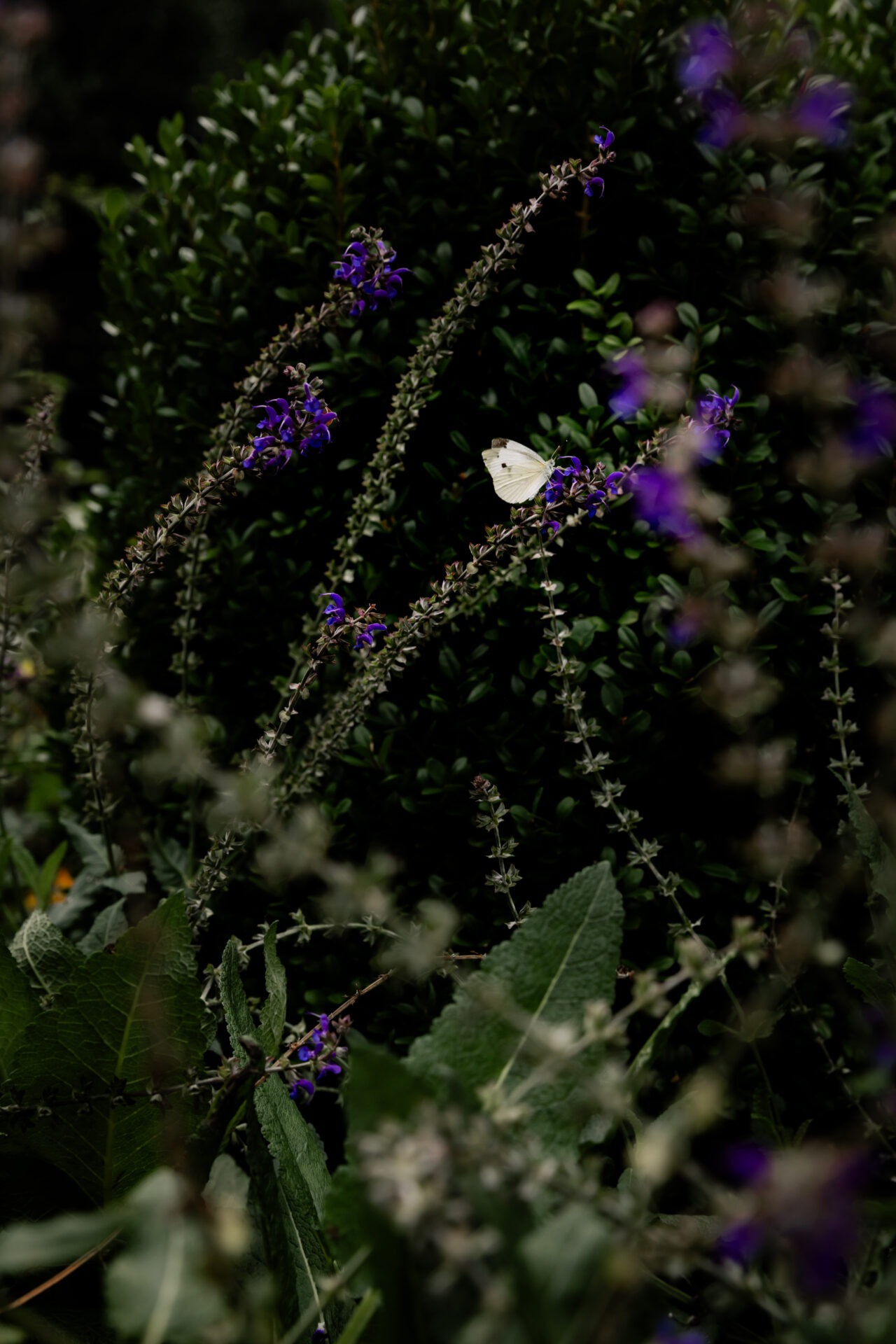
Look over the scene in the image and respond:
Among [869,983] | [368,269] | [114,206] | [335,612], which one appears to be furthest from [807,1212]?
[114,206]

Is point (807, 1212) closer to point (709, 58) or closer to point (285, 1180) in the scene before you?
point (285, 1180)

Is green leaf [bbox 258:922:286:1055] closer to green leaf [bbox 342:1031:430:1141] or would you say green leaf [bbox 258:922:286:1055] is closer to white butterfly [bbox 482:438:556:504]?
green leaf [bbox 342:1031:430:1141]

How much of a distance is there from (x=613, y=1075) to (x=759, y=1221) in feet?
0.44

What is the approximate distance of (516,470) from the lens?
1.56 m

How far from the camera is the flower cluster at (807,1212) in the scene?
24.8 inches

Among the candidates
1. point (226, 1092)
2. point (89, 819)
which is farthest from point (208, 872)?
point (89, 819)

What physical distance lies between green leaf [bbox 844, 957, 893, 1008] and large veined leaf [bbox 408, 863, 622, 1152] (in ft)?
1.18

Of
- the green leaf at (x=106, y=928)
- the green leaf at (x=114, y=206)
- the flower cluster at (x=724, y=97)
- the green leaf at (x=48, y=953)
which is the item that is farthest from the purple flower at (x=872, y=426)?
the green leaf at (x=114, y=206)

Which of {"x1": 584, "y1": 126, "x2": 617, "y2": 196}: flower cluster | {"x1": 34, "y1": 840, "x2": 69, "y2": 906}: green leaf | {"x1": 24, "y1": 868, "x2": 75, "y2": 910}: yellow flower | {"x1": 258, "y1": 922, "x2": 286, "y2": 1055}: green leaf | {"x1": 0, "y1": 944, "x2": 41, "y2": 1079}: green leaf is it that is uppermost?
{"x1": 584, "y1": 126, "x2": 617, "y2": 196}: flower cluster

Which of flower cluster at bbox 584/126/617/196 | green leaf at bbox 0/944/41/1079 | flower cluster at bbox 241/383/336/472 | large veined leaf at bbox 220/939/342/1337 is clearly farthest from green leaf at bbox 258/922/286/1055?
flower cluster at bbox 584/126/617/196

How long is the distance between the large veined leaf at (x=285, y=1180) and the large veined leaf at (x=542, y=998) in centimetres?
27

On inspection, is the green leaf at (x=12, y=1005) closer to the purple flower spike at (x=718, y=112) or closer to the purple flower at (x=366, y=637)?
the purple flower at (x=366, y=637)

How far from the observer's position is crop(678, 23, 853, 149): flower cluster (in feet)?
4.18

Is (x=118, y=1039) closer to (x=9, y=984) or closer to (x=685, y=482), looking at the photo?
(x=9, y=984)
